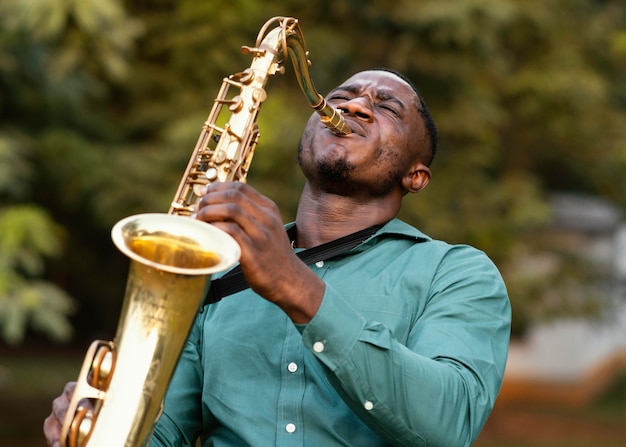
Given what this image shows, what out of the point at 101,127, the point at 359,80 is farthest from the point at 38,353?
the point at 359,80

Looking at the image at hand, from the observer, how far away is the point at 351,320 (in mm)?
2439

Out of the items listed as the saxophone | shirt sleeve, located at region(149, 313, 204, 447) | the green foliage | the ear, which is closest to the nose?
the ear

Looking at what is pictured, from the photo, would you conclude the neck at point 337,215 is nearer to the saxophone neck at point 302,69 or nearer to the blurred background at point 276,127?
the saxophone neck at point 302,69

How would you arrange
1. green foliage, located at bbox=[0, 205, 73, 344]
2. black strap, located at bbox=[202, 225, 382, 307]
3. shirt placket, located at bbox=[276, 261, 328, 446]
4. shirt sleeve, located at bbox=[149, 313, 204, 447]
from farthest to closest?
1. green foliage, located at bbox=[0, 205, 73, 344]
2. shirt sleeve, located at bbox=[149, 313, 204, 447]
3. black strap, located at bbox=[202, 225, 382, 307]
4. shirt placket, located at bbox=[276, 261, 328, 446]

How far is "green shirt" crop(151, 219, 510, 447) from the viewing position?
8.09ft

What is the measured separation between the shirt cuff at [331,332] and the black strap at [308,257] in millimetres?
630

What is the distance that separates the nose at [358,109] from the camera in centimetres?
330

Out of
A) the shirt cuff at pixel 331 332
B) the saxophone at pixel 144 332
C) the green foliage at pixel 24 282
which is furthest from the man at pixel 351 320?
the green foliage at pixel 24 282

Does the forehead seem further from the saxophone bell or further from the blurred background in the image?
the blurred background

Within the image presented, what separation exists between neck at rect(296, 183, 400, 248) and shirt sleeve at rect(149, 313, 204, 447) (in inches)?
19.5

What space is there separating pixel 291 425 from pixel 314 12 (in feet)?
25.4

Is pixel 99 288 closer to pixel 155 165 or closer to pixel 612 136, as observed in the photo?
pixel 155 165

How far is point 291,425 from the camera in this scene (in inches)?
114

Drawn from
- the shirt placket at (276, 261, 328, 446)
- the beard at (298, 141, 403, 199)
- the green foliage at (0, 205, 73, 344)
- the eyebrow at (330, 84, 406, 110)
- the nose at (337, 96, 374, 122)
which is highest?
the eyebrow at (330, 84, 406, 110)
